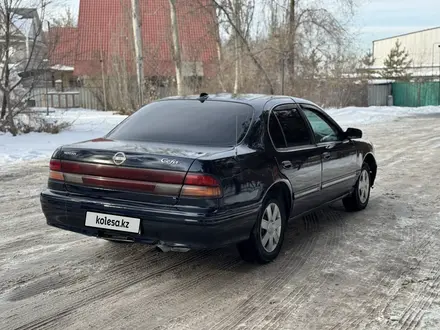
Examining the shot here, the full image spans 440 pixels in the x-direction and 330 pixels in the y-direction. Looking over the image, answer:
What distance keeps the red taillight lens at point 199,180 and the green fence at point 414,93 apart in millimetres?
35644

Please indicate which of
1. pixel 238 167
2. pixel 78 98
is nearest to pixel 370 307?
pixel 238 167

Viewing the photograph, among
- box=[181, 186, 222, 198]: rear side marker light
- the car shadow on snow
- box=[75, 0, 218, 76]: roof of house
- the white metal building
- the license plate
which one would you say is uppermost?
the white metal building

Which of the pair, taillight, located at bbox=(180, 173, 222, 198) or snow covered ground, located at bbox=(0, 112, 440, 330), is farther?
taillight, located at bbox=(180, 173, 222, 198)

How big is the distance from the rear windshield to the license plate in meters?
0.86

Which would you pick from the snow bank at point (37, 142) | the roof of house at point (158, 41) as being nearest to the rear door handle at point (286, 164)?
the snow bank at point (37, 142)

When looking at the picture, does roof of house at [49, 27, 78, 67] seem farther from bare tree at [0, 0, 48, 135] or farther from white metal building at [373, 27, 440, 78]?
white metal building at [373, 27, 440, 78]

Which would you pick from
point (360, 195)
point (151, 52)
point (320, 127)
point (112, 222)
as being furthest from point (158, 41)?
point (112, 222)

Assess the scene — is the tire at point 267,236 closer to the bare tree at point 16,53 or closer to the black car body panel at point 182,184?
the black car body panel at point 182,184

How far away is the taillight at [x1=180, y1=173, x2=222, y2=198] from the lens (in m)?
3.99

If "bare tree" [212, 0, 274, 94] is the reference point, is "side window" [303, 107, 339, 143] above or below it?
below

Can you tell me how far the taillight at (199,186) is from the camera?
3990 millimetres

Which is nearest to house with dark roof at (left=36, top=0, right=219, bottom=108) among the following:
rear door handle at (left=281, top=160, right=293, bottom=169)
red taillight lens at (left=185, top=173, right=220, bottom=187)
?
rear door handle at (left=281, top=160, right=293, bottom=169)

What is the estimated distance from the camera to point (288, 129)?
17.2 feet

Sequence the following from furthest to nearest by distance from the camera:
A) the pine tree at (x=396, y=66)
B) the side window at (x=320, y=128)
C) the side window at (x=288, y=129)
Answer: the pine tree at (x=396, y=66), the side window at (x=320, y=128), the side window at (x=288, y=129)
